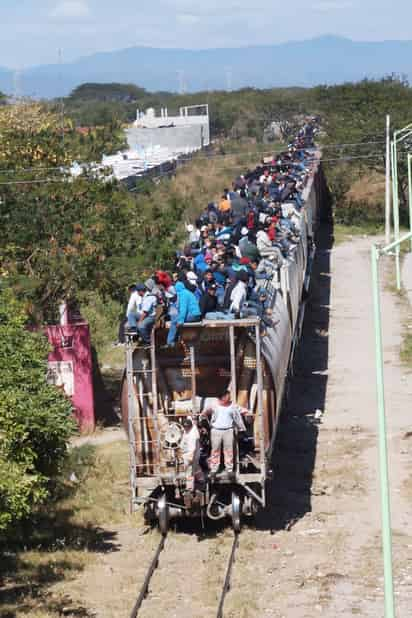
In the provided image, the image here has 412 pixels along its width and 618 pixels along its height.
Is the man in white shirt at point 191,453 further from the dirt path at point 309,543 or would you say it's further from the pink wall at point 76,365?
the pink wall at point 76,365

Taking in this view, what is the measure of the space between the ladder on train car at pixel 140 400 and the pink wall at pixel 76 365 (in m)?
6.88

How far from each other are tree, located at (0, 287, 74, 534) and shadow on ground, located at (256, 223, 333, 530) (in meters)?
3.78

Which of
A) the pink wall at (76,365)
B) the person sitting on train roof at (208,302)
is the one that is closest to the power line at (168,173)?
the pink wall at (76,365)

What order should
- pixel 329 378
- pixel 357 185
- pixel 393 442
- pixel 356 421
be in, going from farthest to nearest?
1. pixel 357 185
2. pixel 329 378
3. pixel 356 421
4. pixel 393 442

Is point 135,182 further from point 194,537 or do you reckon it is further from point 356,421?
point 194,537

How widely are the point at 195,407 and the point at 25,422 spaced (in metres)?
3.26

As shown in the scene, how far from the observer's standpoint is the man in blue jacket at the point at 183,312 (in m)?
17.0

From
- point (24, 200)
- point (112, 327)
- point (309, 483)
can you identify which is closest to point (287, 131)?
point (112, 327)

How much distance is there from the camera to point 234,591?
1539 cm

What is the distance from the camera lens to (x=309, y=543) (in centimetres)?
1733

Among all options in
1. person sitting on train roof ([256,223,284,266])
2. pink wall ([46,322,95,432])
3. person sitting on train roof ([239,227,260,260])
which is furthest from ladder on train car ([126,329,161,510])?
pink wall ([46,322,95,432])

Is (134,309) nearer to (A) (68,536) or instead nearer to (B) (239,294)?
(B) (239,294)

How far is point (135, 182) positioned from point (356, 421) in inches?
1087

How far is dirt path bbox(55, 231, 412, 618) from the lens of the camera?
15.0 metres
